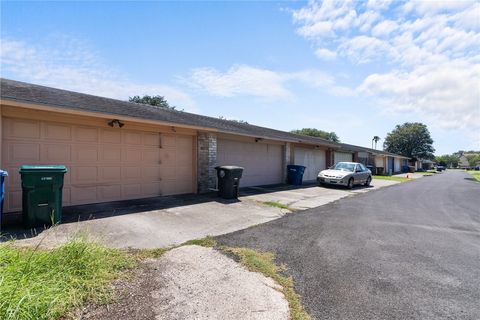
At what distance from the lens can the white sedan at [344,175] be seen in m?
15.5

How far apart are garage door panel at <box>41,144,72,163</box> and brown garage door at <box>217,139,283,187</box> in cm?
602

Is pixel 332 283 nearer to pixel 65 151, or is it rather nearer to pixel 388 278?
pixel 388 278

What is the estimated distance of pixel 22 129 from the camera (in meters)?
6.62

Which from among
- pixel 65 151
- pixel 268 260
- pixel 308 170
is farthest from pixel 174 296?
pixel 308 170

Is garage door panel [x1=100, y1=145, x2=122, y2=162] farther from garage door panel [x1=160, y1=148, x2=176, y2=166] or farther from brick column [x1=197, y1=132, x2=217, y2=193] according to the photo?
brick column [x1=197, y1=132, x2=217, y2=193]

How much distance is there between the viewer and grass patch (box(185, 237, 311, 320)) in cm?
307

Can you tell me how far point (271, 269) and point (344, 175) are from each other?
12664 mm

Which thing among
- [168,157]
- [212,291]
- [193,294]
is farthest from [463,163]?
[193,294]

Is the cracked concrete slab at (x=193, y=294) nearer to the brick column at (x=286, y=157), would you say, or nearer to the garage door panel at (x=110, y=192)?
the garage door panel at (x=110, y=192)

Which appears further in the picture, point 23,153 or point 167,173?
point 167,173

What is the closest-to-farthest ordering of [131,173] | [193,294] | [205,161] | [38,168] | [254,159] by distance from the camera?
[193,294] < [38,168] < [131,173] < [205,161] < [254,159]

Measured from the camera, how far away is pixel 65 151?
24.1 feet

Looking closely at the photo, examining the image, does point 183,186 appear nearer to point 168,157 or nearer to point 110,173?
point 168,157

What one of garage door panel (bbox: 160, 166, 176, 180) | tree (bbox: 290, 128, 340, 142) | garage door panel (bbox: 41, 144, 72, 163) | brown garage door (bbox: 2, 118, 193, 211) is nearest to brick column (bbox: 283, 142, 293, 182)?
brown garage door (bbox: 2, 118, 193, 211)
